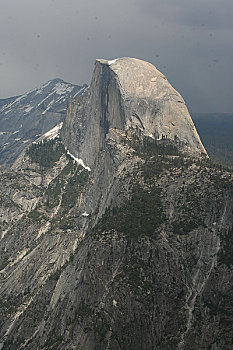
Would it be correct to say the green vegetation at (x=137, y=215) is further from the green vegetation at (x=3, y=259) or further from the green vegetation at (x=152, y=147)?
the green vegetation at (x=3, y=259)

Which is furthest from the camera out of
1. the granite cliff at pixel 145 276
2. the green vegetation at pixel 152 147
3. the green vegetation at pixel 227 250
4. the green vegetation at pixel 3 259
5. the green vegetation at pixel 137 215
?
the green vegetation at pixel 3 259

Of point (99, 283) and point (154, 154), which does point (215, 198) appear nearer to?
point (99, 283)

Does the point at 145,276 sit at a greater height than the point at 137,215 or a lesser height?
lesser

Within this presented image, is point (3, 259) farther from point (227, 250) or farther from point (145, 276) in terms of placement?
point (227, 250)

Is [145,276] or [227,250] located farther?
[227,250]

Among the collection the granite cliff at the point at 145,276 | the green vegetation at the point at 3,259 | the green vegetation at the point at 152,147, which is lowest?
the green vegetation at the point at 3,259

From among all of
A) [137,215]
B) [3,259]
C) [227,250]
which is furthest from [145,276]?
[3,259]

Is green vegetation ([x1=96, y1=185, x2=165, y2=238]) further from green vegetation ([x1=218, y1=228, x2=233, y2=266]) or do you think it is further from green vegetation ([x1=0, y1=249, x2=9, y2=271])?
green vegetation ([x1=0, y1=249, x2=9, y2=271])

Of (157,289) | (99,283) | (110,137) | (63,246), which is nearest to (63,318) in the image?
(99,283)

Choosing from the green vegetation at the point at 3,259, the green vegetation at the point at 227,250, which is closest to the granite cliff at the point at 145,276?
the green vegetation at the point at 227,250

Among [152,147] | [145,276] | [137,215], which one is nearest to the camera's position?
[145,276]

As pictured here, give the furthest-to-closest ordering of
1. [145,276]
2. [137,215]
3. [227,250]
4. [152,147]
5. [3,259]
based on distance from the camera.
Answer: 1. [3,259]
2. [152,147]
3. [137,215]
4. [227,250]
5. [145,276]
